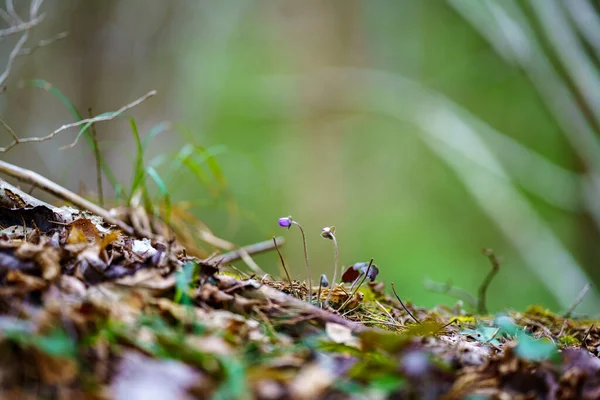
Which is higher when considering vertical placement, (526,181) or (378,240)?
(526,181)

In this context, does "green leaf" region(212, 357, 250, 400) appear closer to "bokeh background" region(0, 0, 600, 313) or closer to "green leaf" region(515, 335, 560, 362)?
"green leaf" region(515, 335, 560, 362)

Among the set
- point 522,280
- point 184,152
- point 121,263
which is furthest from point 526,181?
point 121,263

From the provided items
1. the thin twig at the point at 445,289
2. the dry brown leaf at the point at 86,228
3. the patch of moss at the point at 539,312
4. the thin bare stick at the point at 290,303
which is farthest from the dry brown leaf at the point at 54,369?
the patch of moss at the point at 539,312

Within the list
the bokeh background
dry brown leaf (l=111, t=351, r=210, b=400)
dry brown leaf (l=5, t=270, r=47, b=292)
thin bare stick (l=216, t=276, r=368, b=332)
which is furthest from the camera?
the bokeh background

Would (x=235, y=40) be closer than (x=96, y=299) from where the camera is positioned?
No

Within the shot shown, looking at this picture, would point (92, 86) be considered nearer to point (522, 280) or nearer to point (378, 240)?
point (378, 240)

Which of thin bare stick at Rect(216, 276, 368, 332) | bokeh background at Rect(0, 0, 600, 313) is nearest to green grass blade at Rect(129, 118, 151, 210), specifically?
thin bare stick at Rect(216, 276, 368, 332)
